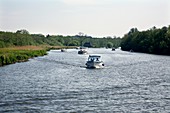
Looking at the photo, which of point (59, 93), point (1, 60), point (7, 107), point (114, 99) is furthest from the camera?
point (1, 60)

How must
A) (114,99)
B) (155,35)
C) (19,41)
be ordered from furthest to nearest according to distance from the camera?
(19,41) < (155,35) < (114,99)

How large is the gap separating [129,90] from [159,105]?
987cm

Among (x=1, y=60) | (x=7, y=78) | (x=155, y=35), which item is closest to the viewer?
(x=7, y=78)

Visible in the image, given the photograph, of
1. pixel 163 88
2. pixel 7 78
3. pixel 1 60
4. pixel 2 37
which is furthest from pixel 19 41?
pixel 163 88

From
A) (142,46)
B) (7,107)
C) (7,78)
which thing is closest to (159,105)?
(7,107)

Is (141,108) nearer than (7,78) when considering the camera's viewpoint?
Yes

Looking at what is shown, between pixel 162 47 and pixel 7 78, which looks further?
pixel 162 47

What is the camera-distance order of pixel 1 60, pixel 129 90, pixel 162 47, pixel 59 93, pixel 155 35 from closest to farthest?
pixel 59 93 < pixel 129 90 < pixel 1 60 < pixel 162 47 < pixel 155 35

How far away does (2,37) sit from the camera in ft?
584

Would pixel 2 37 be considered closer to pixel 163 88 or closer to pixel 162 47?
pixel 162 47

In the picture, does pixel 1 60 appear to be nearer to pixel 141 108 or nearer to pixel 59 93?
pixel 59 93

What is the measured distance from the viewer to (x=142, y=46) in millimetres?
193000

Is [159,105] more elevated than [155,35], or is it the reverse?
[155,35]

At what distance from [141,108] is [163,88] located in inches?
567
